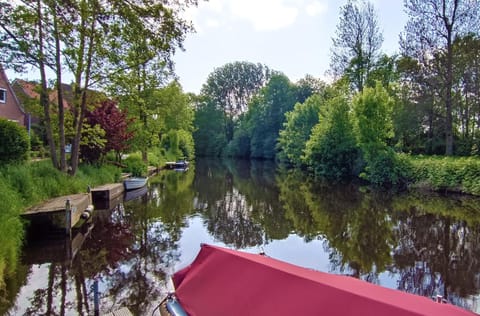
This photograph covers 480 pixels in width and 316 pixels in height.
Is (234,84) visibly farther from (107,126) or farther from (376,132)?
(107,126)

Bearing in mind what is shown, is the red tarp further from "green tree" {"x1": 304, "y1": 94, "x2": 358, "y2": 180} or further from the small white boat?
"green tree" {"x1": 304, "y1": 94, "x2": 358, "y2": 180}

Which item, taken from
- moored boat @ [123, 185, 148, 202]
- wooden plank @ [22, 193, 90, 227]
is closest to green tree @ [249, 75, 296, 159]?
moored boat @ [123, 185, 148, 202]

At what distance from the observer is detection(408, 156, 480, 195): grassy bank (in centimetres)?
1785

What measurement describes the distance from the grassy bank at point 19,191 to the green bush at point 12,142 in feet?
2.11

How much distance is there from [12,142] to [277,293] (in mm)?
11924

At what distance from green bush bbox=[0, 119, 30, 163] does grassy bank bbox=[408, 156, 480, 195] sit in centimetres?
1970

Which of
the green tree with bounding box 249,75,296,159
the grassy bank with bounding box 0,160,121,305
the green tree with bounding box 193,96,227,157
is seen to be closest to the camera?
the grassy bank with bounding box 0,160,121,305

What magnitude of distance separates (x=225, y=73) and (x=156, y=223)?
2201 inches

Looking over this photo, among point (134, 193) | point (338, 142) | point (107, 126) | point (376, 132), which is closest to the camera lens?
point (134, 193)

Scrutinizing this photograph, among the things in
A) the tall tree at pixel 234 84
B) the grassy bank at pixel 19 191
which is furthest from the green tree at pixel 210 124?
the grassy bank at pixel 19 191

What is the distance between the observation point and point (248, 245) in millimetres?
9586

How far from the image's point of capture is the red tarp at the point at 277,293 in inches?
94.0

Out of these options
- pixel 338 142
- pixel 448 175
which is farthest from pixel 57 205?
pixel 338 142

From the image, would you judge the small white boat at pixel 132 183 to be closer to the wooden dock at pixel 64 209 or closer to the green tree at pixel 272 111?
the wooden dock at pixel 64 209
